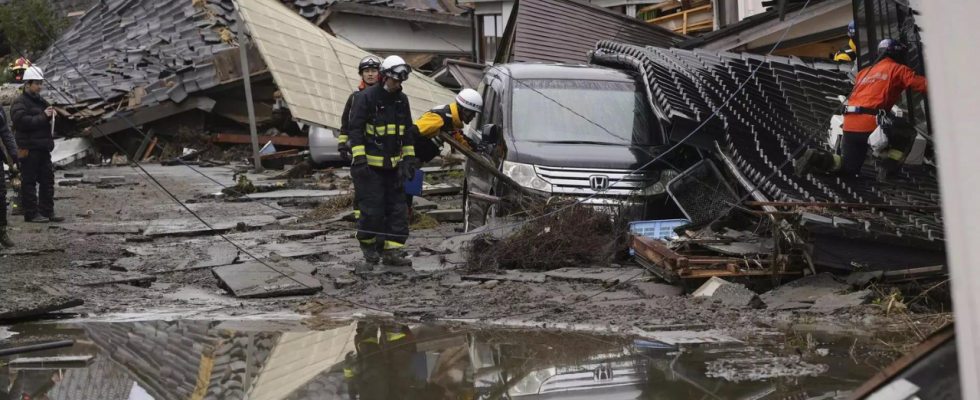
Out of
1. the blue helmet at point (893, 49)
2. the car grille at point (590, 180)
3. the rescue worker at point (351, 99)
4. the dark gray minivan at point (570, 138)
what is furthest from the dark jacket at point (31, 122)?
the blue helmet at point (893, 49)

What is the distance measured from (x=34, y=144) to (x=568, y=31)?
29.0ft

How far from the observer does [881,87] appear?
8.16 meters

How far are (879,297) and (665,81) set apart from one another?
424 centimetres

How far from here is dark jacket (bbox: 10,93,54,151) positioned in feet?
38.5

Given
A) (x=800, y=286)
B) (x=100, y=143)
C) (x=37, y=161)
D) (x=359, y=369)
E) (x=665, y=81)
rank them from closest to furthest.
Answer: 1. (x=359, y=369)
2. (x=800, y=286)
3. (x=665, y=81)
4. (x=37, y=161)
5. (x=100, y=143)

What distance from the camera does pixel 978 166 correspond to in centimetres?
149

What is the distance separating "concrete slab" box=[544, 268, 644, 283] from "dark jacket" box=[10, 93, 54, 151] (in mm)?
6928

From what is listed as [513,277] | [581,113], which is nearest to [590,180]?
[581,113]

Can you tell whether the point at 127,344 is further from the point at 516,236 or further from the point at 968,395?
the point at 968,395

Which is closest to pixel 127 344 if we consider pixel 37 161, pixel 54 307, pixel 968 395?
pixel 54 307

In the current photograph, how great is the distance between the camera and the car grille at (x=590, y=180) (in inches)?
343

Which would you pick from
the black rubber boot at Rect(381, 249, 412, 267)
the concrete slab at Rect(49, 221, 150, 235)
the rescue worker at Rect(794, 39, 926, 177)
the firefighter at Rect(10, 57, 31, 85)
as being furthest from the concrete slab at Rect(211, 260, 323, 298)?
the firefighter at Rect(10, 57, 31, 85)

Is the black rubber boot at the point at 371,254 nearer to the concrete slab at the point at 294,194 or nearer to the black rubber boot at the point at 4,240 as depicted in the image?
the black rubber boot at the point at 4,240

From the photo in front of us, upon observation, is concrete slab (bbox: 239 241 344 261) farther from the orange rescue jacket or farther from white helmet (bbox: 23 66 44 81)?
the orange rescue jacket
